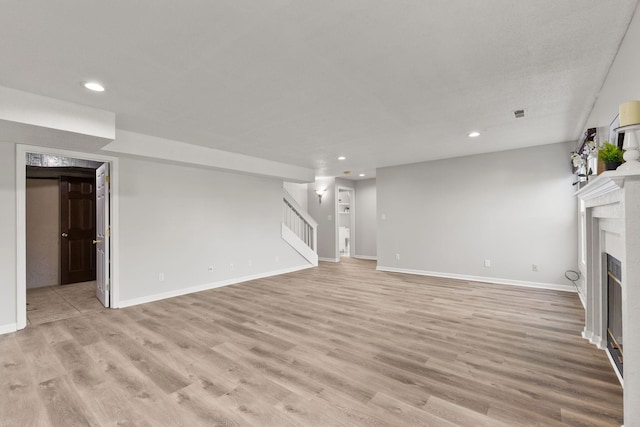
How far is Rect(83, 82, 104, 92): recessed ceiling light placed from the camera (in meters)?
2.57

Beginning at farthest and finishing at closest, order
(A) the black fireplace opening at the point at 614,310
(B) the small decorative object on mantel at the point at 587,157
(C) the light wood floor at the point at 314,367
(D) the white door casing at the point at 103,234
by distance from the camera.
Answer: (D) the white door casing at the point at 103,234 → (B) the small decorative object on mantel at the point at 587,157 → (A) the black fireplace opening at the point at 614,310 → (C) the light wood floor at the point at 314,367

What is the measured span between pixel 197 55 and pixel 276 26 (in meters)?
0.71

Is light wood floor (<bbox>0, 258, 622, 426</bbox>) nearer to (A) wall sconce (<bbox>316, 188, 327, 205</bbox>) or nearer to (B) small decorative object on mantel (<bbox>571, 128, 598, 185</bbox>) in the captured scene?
(B) small decorative object on mantel (<bbox>571, 128, 598, 185</bbox>)

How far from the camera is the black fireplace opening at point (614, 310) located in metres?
2.30

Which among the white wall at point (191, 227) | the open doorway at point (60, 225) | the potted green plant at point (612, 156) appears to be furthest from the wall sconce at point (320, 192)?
the potted green plant at point (612, 156)

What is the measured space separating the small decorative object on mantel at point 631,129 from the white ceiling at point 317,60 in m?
0.70

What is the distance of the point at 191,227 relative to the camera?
5.22m

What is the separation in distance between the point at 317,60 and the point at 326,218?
6.80 metres

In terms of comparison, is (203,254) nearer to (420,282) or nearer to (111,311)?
(111,311)

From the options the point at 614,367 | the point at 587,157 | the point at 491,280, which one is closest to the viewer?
the point at 614,367

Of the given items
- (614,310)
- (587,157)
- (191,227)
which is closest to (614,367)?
(614,310)

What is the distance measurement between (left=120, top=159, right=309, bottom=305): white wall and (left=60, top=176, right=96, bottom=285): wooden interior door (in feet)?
9.26

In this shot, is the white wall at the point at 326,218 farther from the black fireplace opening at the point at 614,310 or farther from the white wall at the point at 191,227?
the black fireplace opening at the point at 614,310

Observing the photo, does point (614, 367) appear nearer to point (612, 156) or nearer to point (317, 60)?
point (612, 156)
